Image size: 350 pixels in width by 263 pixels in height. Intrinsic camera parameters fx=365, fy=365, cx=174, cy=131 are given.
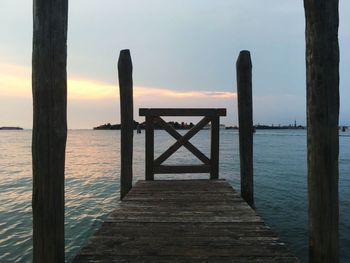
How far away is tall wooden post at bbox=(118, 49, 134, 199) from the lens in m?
7.11

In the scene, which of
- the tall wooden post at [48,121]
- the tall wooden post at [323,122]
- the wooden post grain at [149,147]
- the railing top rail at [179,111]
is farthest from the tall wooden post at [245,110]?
the tall wooden post at [48,121]

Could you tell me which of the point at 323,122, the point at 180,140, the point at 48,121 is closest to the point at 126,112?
the point at 180,140

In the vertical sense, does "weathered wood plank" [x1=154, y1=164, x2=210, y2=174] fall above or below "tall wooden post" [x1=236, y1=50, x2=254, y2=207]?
below

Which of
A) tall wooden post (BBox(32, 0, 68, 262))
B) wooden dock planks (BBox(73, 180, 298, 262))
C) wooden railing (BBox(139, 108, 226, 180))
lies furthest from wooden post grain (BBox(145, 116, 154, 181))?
tall wooden post (BBox(32, 0, 68, 262))

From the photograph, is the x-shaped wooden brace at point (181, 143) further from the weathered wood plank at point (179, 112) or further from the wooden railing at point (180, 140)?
the weathered wood plank at point (179, 112)

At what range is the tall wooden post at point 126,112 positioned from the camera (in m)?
7.11

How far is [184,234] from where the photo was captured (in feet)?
13.9

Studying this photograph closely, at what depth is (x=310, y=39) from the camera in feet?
11.1

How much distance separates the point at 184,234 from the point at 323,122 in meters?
2.00

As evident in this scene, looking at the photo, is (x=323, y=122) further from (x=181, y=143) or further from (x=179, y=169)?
(x=179, y=169)

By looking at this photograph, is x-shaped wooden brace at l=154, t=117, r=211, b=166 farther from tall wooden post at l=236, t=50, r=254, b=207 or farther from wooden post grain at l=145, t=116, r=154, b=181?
tall wooden post at l=236, t=50, r=254, b=207

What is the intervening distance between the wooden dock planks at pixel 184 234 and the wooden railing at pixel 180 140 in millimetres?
1898

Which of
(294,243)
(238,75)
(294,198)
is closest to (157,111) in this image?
(238,75)

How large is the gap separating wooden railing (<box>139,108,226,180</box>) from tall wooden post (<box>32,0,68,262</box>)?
4.82 m
